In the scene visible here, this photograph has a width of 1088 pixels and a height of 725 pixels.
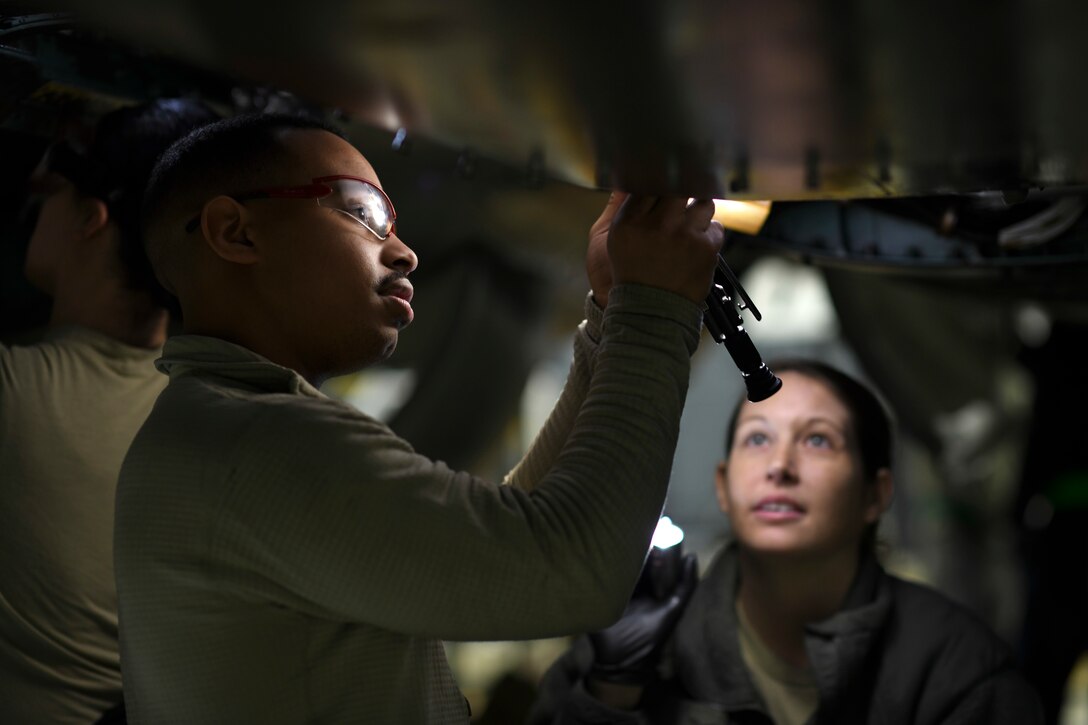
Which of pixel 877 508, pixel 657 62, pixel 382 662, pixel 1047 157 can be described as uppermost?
pixel 1047 157

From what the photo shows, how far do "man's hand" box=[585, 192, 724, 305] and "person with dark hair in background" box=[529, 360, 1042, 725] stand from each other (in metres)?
1.12

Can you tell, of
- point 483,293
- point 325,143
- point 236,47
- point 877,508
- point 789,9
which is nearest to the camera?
point 789,9

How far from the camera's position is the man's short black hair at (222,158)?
1086mm

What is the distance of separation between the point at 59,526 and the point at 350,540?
2.75 feet

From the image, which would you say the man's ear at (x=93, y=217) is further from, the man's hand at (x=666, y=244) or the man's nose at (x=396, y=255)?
the man's hand at (x=666, y=244)

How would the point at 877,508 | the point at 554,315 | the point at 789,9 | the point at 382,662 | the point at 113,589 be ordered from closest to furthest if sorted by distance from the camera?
the point at 789,9 → the point at 382,662 → the point at 113,589 → the point at 877,508 → the point at 554,315

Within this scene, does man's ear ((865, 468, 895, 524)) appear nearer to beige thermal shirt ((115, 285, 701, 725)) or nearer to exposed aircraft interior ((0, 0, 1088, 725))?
exposed aircraft interior ((0, 0, 1088, 725))

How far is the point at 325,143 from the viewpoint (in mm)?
1123

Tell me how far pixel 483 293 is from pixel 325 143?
7.15ft

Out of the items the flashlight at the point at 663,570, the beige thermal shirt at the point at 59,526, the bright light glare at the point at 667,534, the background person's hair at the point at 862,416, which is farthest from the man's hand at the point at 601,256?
the background person's hair at the point at 862,416

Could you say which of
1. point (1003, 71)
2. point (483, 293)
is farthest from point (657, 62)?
point (483, 293)

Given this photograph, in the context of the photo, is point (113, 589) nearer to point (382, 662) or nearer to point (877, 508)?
point (382, 662)

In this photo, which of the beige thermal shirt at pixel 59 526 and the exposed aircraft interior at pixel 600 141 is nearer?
the exposed aircraft interior at pixel 600 141

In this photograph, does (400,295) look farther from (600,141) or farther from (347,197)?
(600,141)
